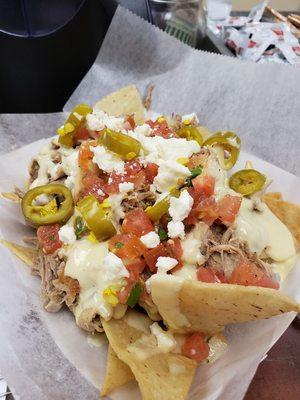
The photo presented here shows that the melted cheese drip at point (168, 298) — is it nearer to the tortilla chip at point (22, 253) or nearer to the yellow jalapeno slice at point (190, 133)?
the tortilla chip at point (22, 253)

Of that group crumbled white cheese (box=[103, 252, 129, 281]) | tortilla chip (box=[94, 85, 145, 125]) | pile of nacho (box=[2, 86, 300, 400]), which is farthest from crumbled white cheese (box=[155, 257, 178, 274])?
tortilla chip (box=[94, 85, 145, 125])

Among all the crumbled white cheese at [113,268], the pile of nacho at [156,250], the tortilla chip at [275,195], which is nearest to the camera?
the pile of nacho at [156,250]

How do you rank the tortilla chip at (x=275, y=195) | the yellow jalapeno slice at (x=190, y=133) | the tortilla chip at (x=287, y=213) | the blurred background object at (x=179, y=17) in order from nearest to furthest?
the tortilla chip at (x=287, y=213)
the tortilla chip at (x=275, y=195)
the yellow jalapeno slice at (x=190, y=133)
the blurred background object at (x=179, y=17)

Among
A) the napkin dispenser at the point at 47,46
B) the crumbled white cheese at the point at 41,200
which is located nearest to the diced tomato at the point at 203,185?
the crumbled white cheese at the point at 41,200

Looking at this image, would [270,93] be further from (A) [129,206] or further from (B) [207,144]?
(A) [129,206]

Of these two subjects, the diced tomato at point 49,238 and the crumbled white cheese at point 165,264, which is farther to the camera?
the diced tomato at point 49,238

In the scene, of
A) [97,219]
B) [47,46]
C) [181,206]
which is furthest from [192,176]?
[47,46]

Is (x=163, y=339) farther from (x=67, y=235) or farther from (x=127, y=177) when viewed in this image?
(x=127, y=177)

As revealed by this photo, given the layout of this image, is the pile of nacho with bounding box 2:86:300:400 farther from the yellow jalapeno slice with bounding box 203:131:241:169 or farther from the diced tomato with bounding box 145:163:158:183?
the yellow jalapeno slice with bounding box 203:131:241:169
